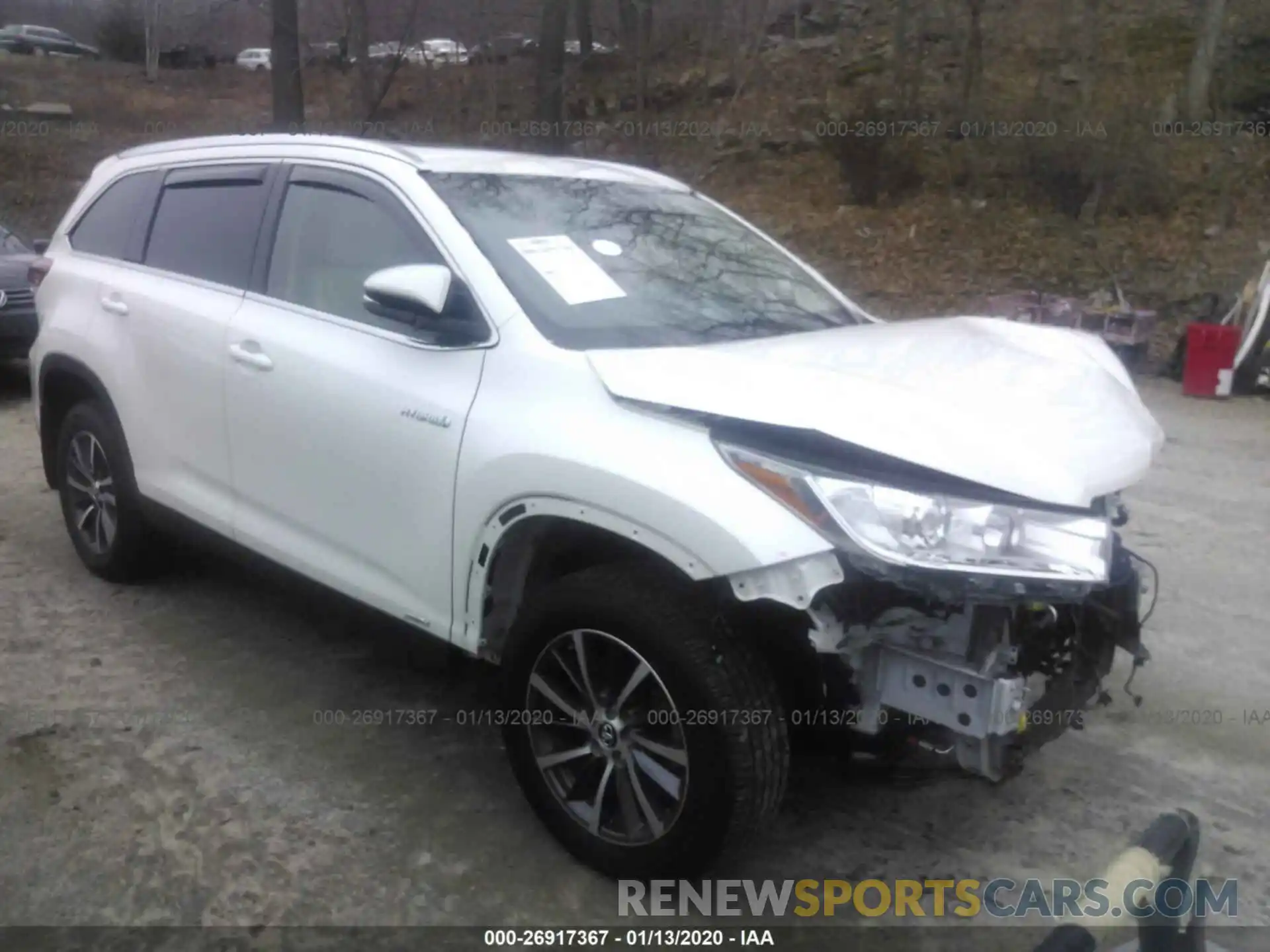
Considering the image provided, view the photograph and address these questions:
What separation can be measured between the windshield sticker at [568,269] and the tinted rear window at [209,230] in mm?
1252

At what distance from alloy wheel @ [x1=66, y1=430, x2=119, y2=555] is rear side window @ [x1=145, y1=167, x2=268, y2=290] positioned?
902 mm

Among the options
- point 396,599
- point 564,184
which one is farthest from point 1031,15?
point 396,599

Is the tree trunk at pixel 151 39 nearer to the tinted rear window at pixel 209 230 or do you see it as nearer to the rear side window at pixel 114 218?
the rear side window at pixel 114 218

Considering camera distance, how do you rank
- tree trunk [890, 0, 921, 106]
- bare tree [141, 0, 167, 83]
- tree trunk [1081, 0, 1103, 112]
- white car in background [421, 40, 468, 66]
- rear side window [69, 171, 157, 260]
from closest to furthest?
rear side window [69, 171, 157, 260] → tree trunk [1081, 0, 1103, 112] → tree trunk [890, 0, 921, 106] → white car in background [421, 40, 468, 66] → bare tree [141, 0, 167, 83]

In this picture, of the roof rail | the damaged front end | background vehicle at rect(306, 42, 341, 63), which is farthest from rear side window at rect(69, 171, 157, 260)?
background vehicle at rect(306, 42, 341, 63)

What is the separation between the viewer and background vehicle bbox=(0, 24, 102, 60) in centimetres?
3675

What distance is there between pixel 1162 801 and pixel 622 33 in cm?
1478

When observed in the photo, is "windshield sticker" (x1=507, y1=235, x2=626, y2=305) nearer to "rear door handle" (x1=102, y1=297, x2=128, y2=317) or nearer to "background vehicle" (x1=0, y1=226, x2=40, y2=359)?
"rear door handle" (x1=102, y1=297, x2=128, y2=317)

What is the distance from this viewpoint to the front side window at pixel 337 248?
374 cm

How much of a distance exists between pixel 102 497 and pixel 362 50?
1232 centimetres

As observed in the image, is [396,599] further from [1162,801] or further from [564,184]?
[1162,801]

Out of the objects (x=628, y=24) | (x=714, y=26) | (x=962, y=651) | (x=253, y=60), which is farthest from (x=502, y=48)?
(x=253, y=60)

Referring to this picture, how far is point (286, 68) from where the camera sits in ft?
54.1

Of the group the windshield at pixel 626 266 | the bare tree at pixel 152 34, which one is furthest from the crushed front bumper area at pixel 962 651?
the bare tree at pixel 152 34
